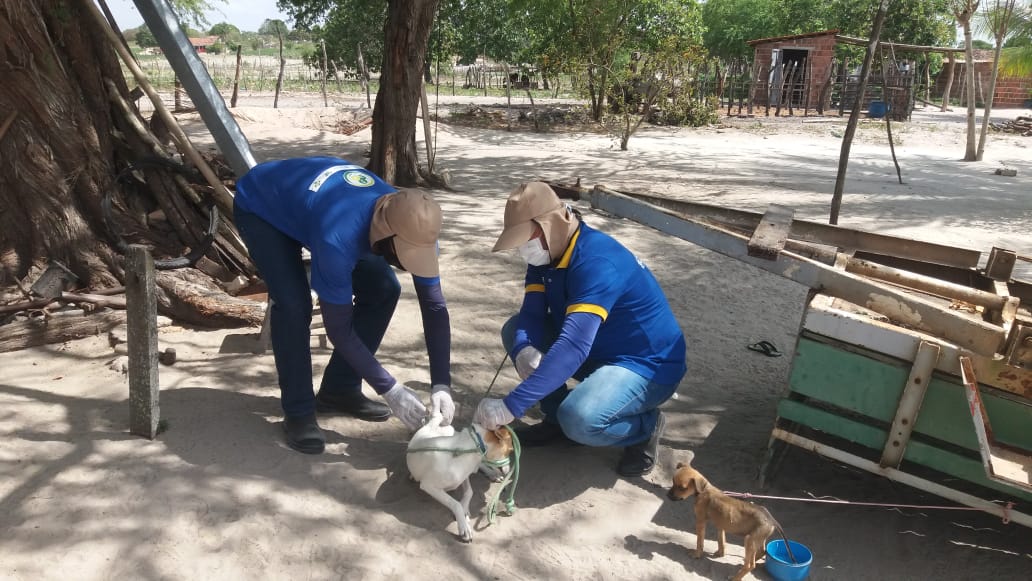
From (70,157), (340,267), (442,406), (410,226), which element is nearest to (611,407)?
(442,406)

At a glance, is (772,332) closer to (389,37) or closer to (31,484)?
(31,484)

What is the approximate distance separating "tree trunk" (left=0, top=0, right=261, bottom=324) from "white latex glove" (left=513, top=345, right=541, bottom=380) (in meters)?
2.08

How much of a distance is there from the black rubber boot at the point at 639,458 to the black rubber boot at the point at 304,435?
4.15ft

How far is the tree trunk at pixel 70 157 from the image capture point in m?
4.03

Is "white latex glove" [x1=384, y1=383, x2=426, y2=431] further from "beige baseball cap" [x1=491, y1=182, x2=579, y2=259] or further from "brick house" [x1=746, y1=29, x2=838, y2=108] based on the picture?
"brick house" [x1=746, y1=29, x2=838, y2=108]

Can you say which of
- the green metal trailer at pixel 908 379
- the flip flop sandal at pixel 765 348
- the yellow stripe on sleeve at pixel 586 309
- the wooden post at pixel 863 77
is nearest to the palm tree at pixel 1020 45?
the wooden post at pixel 863 77

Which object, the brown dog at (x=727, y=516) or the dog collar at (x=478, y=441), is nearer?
the brown dog at (x=727, y=516)

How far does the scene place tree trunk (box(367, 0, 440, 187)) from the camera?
766 cm

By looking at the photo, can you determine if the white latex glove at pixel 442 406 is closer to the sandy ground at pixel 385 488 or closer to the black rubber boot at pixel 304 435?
the sandy ground at pixel 385 488

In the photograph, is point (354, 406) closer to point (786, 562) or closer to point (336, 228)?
point (336, 228)

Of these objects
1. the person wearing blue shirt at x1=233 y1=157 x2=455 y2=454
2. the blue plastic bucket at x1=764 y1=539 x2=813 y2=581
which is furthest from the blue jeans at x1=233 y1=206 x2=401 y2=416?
the blue plastic bucket at x1=764 y1=539 x2=813 y2=581

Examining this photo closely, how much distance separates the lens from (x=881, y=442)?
2.71 meters

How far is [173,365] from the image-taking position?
3.81 meters

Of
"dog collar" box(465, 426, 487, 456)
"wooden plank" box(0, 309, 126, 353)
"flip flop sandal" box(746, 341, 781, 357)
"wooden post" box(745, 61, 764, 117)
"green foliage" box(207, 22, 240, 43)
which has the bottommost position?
"flip flop sandal" box(746, 341, 781, 357)
